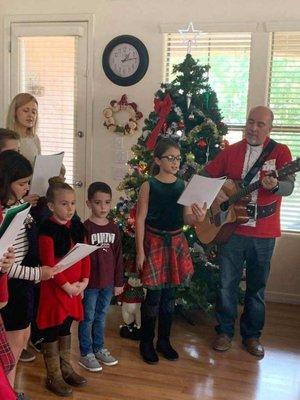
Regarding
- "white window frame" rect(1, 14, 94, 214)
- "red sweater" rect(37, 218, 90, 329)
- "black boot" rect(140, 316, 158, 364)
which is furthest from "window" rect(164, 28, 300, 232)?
"red sweater" rect(37, 218, 90, 329)

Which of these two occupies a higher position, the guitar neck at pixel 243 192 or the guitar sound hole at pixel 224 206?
the guitar neck at pixel 243 192

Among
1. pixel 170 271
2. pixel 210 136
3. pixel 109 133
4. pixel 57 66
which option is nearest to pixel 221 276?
pixel 170 271

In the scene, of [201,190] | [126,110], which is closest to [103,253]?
[201,190]

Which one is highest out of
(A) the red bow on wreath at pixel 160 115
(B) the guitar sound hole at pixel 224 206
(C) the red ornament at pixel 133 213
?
(A) the red bow on wreath at pixel 160 115

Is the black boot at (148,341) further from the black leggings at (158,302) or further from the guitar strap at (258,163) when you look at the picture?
the guitar strap at (258,163)

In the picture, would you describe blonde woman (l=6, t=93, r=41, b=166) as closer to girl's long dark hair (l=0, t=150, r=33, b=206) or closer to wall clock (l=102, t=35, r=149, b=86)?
girl's long dark hair (l=0, t=150, r=33, b=206)

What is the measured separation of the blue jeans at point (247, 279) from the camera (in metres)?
2.81

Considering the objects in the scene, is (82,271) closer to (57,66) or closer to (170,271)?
(170,271)

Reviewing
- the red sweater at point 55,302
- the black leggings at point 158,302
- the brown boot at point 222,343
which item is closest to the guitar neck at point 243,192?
the black leggings at point 158,302

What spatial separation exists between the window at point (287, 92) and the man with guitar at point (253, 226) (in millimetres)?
1031

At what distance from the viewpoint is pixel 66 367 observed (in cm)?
247

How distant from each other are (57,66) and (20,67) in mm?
341

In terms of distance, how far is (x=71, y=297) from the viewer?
2.32 m

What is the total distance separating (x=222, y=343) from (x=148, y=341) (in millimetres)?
497
